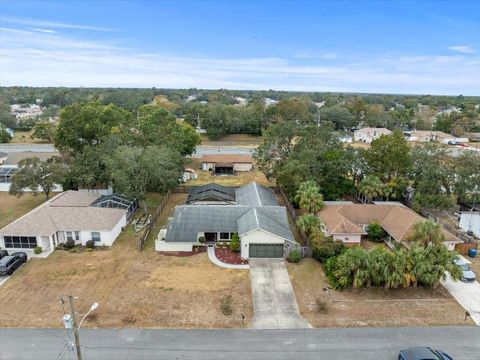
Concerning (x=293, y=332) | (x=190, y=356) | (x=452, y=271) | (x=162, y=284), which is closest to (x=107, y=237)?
(x=162, y=284)

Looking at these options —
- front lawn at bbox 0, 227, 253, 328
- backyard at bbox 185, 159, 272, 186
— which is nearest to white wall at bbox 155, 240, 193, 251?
front lawn at bbox 0, 227, 253, 328

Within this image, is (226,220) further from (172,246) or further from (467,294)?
(467,294)

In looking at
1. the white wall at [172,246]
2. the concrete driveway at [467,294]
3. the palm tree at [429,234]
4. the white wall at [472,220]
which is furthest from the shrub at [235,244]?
the white wall at [472,220]

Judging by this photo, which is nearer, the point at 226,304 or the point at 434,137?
the point at 226,304

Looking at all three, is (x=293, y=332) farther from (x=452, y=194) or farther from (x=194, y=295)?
(x=452, y=194)

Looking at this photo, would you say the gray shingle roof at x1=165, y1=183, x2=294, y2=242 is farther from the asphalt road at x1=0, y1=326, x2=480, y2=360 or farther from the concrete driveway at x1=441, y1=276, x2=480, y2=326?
the concrete driveway at x1=441, y1=276, x2=480, y2=326

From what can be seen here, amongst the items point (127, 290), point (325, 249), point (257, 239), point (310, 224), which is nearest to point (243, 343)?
point (127, 290)
